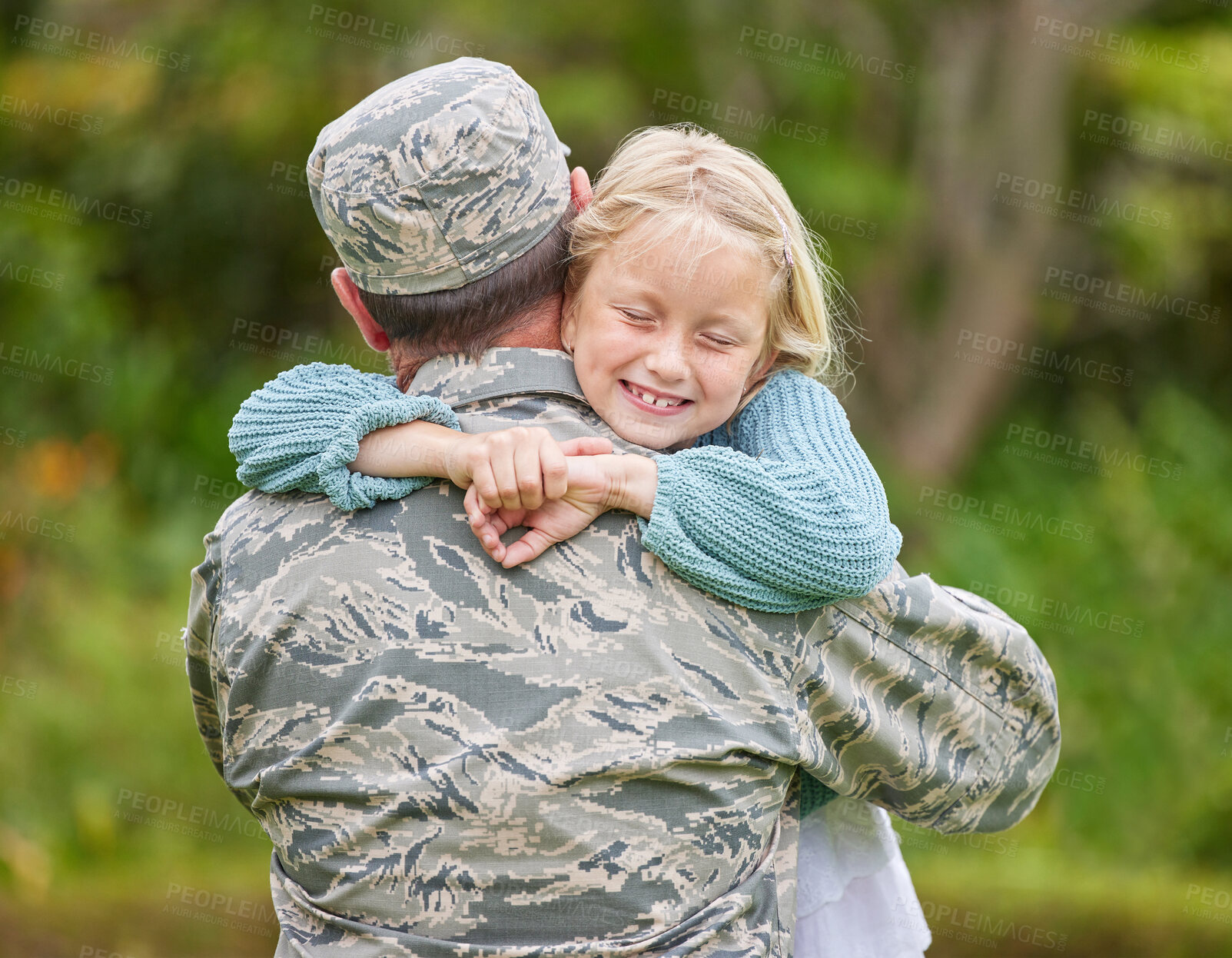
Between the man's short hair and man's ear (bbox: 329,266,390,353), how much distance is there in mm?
51

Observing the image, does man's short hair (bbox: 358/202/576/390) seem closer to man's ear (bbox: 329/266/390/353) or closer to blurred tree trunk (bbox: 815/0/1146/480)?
man's ear (bbox: 329/266/390/353)

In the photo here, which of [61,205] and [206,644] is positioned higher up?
[206,644]

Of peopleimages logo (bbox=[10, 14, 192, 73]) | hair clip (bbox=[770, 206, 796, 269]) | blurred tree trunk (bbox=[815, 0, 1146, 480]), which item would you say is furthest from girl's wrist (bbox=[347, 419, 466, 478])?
peopleimages logo (bbox=[10, 14, 192, 73])

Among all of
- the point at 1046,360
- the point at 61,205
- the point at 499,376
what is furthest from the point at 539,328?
the point at 1046,360

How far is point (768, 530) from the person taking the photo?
151cm

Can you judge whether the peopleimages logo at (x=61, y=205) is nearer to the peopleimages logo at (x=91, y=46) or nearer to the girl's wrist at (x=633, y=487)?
the peopleimages logo at (x=91, y=46)

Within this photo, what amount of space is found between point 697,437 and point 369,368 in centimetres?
519

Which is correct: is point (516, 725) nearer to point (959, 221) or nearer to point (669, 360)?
point (669, 360)

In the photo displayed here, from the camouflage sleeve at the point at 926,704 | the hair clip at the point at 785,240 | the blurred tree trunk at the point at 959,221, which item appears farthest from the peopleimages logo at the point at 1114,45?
the camouflage sleeve at the point at 926,704

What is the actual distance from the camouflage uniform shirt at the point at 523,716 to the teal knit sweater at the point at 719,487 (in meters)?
0.04

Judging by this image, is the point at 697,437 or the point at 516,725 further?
the point at 697,437

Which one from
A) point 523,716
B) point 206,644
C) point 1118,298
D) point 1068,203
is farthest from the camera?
point 1118,298

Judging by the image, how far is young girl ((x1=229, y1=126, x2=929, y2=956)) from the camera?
4.92 feet

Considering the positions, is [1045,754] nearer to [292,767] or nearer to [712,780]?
[712,780]
